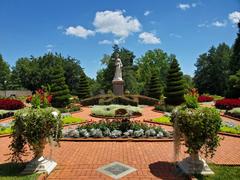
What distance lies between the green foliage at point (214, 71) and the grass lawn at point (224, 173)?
45.9 m

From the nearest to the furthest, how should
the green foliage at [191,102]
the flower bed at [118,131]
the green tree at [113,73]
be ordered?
the green foliage at [191,102] → the flower bed at [118,131] → the green tree at [113,73]

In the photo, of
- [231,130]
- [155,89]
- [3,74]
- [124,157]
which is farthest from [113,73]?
[3,74]

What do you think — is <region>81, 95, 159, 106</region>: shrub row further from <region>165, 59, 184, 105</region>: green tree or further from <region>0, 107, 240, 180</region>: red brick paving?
<region>0, 107, 240, 180</region>: red brick paving

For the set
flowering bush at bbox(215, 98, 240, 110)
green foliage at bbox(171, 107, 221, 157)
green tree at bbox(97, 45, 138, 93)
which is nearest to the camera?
green foliage at bbox(171, 107, 221, 157)

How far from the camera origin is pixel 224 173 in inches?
278

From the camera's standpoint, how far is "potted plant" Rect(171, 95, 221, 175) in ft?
22.2

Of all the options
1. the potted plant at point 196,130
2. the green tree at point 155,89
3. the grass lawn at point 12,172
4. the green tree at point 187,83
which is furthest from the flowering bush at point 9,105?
the potted plant at point 196,130

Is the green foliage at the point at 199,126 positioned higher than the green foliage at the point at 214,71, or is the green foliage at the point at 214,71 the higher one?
the green foliage at the point at 214,71

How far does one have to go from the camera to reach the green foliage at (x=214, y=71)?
172ft

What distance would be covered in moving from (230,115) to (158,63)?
36962mm

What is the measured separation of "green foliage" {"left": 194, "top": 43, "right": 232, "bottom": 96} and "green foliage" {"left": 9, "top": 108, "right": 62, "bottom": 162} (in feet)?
158

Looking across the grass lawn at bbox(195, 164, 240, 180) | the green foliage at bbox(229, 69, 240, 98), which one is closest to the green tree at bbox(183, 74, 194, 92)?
the green foliage at bbox(229, 69, 240, 98)

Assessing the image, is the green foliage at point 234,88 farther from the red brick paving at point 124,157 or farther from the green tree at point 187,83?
the red brick paving at point 124,157

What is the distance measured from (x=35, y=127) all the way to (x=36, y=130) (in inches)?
4.2
